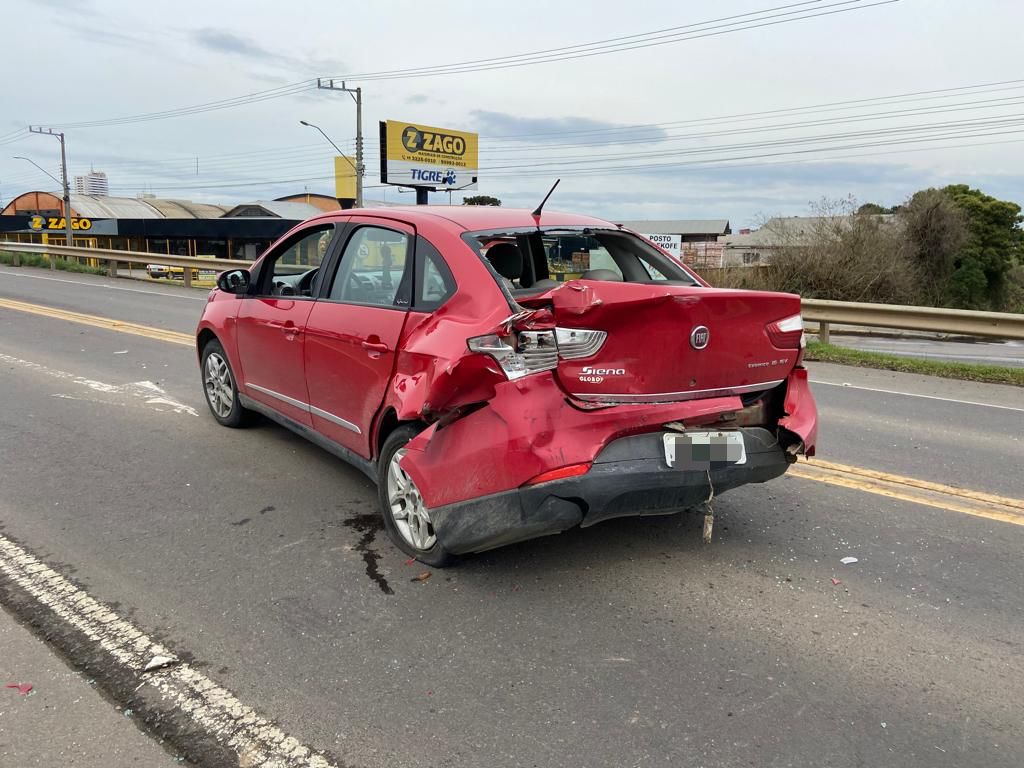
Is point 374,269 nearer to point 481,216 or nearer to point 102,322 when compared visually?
point 481,216

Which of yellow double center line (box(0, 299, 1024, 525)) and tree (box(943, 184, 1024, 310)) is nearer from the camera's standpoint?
yellow double center line (box(0, 299, 1024, 525))

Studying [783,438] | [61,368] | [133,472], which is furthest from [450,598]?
[61,368]

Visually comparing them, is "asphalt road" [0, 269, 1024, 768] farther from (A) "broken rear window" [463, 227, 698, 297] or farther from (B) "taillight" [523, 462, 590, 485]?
(A) "broken rear window" [463, 227, 698, 297]

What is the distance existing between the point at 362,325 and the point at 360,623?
1623 mm

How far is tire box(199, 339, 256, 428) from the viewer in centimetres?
610

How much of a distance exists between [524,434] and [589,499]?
40 cm

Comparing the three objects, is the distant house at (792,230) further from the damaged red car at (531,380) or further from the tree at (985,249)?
the damaged red car at (531,380)

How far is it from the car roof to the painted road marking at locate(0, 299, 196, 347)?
22.7ft

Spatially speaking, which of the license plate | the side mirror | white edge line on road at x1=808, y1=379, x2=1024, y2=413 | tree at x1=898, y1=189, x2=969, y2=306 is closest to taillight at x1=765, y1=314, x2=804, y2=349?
the license plate

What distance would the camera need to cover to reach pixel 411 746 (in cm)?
250

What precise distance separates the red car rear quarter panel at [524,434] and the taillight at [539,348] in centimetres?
5

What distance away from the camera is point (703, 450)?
3414mm

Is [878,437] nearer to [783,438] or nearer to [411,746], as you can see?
[783,438]

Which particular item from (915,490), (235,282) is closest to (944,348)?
(915,490)
